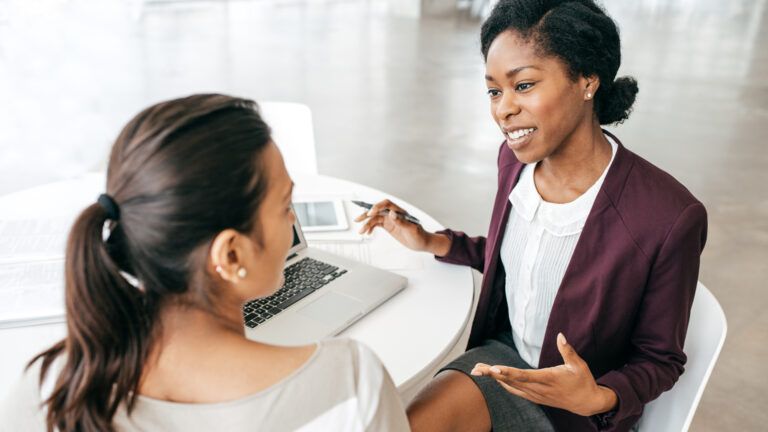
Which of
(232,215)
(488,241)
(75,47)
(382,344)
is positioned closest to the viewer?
(232,215)

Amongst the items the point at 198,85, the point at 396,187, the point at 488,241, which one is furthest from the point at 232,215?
the point at 198,85

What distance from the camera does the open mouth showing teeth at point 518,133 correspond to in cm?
139

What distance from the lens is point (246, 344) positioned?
2.65 feet

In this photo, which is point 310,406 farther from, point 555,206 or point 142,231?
point 555,206

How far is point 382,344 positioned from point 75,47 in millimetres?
6496

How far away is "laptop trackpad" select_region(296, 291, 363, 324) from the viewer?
1.33 m

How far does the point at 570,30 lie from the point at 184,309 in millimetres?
924

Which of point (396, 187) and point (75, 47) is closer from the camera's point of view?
point (396, 187)

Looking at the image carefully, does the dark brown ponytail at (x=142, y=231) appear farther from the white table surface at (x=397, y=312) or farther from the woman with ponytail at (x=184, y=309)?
the white table surface at (x=397, y=312)

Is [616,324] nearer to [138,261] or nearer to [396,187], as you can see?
[138,261]

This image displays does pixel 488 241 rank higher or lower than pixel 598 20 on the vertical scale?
lower

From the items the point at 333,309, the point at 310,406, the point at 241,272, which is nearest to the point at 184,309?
the point at 241,272

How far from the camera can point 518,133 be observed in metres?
1.41

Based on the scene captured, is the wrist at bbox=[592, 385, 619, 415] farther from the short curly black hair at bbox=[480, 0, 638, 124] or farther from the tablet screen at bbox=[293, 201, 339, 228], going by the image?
the tablet screen at bbox=[293, 201, 339, 228]
